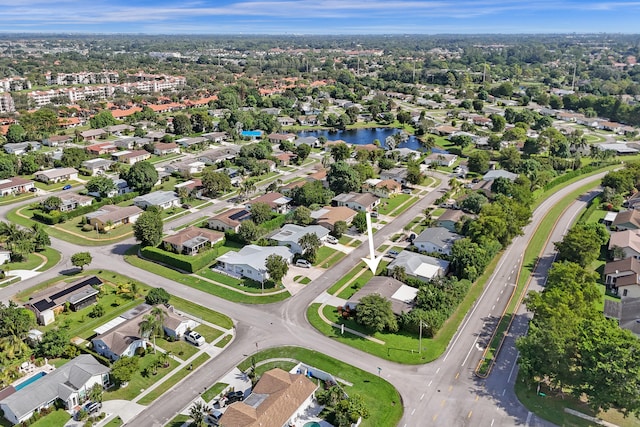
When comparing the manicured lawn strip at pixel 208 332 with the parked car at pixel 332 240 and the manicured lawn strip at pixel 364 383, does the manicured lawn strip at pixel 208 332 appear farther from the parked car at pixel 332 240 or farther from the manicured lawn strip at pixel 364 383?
the parked car at pixel 332 240

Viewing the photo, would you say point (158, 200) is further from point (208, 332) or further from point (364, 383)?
point (364, 383)

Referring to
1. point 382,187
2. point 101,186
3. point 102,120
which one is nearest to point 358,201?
point 382,187

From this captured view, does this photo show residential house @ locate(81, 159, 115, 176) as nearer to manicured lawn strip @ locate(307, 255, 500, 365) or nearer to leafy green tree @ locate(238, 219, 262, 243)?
leafy green tree @ locate(238, 219, 262, 243)

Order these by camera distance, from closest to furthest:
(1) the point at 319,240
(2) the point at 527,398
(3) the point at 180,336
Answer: (2) the point at 527,398 → (3) the point at 180,336 → (1) the point at 319,240

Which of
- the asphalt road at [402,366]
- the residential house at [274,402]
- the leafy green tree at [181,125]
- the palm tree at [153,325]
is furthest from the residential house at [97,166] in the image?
the residential house at [274,402]

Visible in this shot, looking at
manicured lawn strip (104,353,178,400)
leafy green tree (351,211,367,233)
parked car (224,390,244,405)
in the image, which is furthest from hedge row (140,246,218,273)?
parked car (224,390,244,405)

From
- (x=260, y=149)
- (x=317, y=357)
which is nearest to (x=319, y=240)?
(x=317, y=357)

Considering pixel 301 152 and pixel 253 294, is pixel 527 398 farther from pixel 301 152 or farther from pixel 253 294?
pixel 301 152
